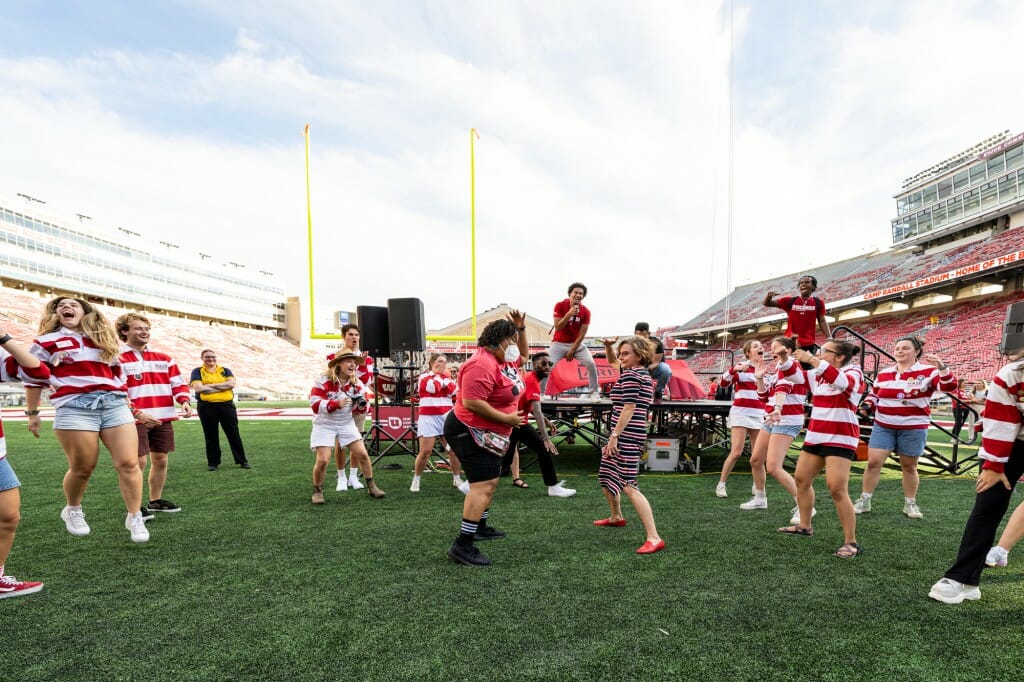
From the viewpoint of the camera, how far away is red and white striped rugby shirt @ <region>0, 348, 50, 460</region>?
2.93 m

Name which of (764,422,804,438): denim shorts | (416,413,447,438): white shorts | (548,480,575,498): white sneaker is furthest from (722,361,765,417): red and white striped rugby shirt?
(416,413,447,438): white shorts

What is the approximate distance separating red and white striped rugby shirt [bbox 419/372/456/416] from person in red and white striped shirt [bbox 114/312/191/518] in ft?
8.61

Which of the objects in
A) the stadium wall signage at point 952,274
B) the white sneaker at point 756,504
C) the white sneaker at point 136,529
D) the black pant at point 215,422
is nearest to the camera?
the white sneaker at point 136,529

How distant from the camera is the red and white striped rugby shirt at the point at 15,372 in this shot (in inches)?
115

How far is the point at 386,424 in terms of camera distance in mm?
9227

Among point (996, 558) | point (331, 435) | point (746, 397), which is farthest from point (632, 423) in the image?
point (331, 435)

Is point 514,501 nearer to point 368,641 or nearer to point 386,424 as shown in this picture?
point 368,641

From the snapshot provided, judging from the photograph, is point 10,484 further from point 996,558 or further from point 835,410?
point 996,558

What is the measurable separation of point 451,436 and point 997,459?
10.4 ft

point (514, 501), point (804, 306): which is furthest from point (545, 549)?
point (804, 306)

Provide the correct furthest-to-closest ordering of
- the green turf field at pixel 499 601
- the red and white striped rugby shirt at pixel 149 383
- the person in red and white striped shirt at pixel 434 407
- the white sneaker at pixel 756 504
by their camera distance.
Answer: the person in red and white striped shirt at pixel 434 407, the white sneaker at pixel 756 504, the red and white striped rugby shirt at pixel 149 383, the green turf field at pixel 499 601

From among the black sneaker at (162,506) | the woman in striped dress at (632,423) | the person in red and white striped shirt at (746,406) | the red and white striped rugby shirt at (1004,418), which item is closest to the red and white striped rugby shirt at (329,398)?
the black sneaker at (162,506)

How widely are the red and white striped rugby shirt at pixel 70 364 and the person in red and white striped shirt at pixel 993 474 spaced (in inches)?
218

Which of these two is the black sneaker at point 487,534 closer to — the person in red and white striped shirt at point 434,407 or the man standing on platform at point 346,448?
the person in red and white striped shirt at point 434,407
